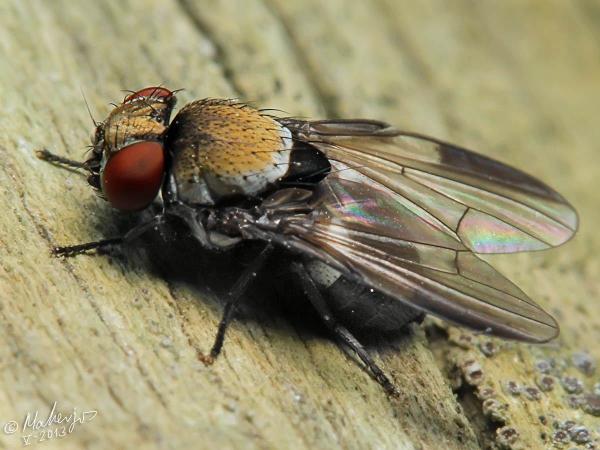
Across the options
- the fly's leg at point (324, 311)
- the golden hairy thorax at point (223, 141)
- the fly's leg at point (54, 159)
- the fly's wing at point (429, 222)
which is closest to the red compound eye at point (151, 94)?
the golden hairy thorax at point (223, 141)

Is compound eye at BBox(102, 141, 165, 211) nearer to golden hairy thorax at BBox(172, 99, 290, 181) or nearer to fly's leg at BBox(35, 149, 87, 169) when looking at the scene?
golden hairy thorax at BBox(172, 99, 290, 181)

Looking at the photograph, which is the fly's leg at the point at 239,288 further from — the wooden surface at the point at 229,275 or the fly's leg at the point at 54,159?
the fly's leg at the point at 54,159

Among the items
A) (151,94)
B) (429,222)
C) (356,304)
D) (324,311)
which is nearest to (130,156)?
(151,94)

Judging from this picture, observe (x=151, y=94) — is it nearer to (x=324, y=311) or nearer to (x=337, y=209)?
(x=337, y=209)

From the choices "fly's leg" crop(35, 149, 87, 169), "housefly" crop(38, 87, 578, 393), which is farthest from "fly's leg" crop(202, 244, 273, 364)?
"fly's leg" crop(35, 149, 87, 169)

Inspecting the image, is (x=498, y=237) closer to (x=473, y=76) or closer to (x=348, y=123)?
(x=348, y=123)

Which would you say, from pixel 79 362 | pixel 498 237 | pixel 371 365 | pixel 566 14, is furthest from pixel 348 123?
pixel 566 14
